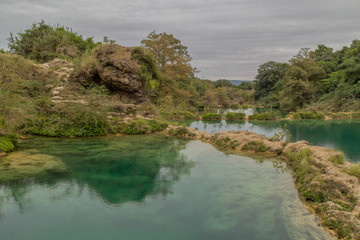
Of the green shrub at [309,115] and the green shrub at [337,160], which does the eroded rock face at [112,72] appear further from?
the green shrub at [309,115]

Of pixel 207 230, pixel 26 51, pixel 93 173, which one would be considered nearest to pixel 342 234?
pixel 207 230

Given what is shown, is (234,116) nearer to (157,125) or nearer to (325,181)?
(157,125)

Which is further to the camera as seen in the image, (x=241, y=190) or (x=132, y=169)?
(x=132, y=169)

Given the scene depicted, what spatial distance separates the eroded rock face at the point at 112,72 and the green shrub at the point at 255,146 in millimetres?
9549

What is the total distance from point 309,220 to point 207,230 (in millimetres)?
2455

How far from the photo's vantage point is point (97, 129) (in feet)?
45.6

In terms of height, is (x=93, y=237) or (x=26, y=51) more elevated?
(x=26, y=51)

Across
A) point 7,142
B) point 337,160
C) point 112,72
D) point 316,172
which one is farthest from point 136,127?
point 337,160

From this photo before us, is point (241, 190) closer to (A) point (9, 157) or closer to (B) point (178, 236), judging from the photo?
(B) point (178, 236)

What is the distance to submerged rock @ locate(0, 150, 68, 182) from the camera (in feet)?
25.5

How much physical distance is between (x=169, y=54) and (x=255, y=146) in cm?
1864

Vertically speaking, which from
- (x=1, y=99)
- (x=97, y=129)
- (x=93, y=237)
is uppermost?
(x=1, y=99)

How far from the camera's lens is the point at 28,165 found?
862 cm

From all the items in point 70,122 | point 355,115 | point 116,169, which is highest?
point 355,115
